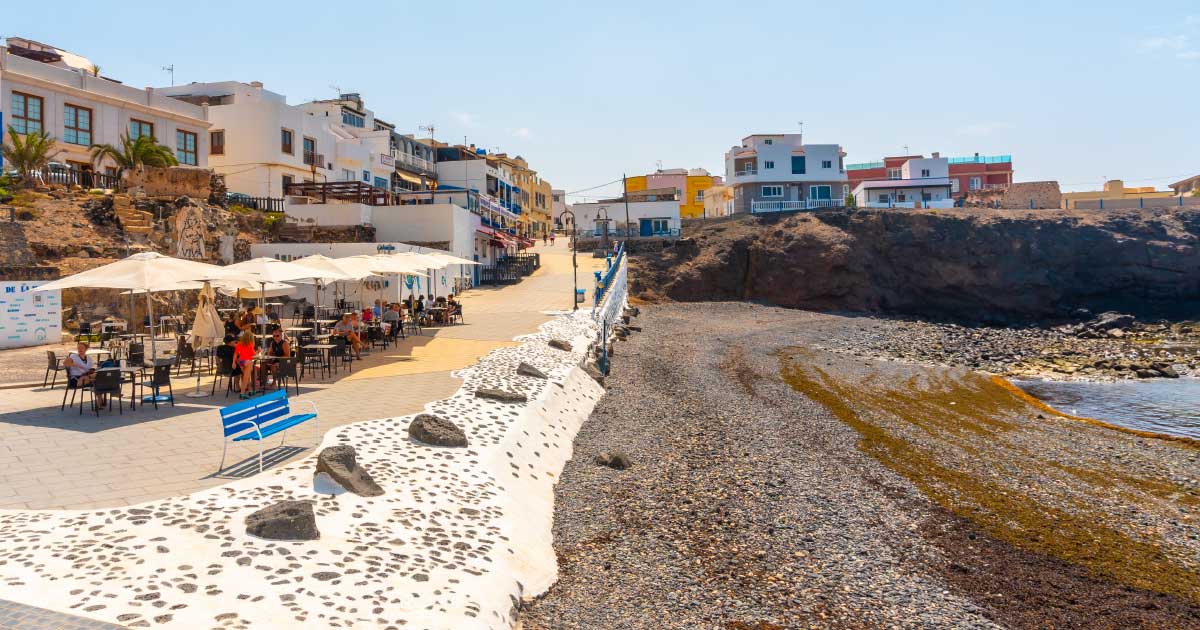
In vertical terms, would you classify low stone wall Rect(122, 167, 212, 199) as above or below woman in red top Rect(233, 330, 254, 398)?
above

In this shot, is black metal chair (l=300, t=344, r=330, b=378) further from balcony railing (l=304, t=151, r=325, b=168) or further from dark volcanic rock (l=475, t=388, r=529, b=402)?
balcony railing (l=304, t=151, r=325, b=168)

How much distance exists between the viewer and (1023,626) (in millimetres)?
7520

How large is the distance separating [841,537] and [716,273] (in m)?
41.8

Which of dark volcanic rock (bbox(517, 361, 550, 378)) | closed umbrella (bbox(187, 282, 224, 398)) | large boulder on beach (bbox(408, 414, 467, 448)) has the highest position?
closed umbrella (bbox(187, 282, 224, 398))

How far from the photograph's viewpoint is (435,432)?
10.4 m

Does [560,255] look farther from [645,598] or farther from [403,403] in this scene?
[645,598]

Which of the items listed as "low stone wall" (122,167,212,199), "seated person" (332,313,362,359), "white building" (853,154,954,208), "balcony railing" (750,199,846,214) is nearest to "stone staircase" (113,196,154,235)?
"low stone wall" (122,167,212,199)

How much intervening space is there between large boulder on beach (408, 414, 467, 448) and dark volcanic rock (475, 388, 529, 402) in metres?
2.39

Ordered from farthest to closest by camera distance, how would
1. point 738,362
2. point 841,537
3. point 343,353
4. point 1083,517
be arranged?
point 738,362 → point 343,353 → point 1083,517 → point 841,537

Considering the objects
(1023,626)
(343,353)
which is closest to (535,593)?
(1023,626)

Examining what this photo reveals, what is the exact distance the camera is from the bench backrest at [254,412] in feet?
27.7

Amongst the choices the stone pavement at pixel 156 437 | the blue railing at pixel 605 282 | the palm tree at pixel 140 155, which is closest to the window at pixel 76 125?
the palm tree at pixel 140 155

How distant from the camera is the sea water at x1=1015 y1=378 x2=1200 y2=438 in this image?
64.5 feet

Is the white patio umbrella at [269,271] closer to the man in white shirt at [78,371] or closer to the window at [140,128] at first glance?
the man in white shirt at [78,371]
